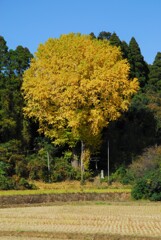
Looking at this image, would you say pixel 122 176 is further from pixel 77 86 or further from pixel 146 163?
pixel 77 86

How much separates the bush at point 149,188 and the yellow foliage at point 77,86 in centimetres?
697

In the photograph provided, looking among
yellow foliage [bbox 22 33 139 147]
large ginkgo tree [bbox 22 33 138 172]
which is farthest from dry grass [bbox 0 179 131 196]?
yellow foliage [bbox 22 33 139 147]

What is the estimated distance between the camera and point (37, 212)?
28469mm

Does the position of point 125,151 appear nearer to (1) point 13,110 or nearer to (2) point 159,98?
(2) point 159,98

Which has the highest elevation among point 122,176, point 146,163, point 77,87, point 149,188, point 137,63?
point 137,63

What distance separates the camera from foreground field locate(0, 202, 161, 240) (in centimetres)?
1909

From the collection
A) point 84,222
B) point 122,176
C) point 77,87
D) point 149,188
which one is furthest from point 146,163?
point 84,222

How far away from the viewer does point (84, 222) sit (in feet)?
76.6

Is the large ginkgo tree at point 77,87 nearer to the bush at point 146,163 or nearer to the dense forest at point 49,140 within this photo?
the dense forest at point 49,140

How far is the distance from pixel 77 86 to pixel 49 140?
6.73 metres

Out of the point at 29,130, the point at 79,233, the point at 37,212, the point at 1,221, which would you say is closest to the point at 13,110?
the point at 29,130

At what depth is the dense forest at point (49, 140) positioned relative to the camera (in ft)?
141

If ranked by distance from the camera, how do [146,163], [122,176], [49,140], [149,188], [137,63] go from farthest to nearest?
1. [137,63]
2. [49,140]
3. [122,176]
4. [146,163]
5. [149,188]

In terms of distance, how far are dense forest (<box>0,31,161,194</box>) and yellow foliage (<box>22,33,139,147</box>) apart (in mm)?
1741
